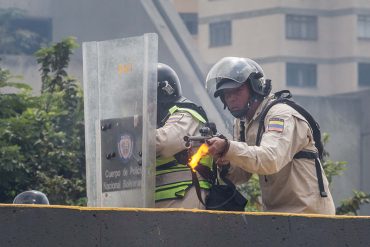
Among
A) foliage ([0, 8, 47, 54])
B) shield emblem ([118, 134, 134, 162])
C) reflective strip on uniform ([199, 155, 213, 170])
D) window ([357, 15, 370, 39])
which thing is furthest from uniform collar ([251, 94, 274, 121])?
window ([357, 15, 370, 39])

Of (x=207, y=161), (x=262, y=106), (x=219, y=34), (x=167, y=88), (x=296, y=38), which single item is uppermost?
(x=219, y=34)

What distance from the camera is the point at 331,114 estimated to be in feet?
121

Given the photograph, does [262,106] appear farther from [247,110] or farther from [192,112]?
[192,112]

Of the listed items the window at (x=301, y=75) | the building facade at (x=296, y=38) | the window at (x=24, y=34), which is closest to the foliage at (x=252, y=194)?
the window at (x=24, y=34)

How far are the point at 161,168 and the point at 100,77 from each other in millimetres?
674

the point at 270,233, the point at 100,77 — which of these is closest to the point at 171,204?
the point at 100,77

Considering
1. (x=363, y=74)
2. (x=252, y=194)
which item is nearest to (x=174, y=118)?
(x=252, y=194)

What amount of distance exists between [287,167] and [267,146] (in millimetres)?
329

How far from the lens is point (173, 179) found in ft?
25.0

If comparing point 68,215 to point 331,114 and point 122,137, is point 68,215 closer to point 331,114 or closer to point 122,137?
point 122,137

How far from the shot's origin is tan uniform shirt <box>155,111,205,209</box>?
24.3 feet

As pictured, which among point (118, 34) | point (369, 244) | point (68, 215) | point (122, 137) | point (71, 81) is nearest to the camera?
point (68, 215)

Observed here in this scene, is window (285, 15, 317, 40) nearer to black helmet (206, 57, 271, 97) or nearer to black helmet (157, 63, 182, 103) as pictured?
black helmet (157, 63, 182, 103)

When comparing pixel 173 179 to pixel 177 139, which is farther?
pixel 173 179
